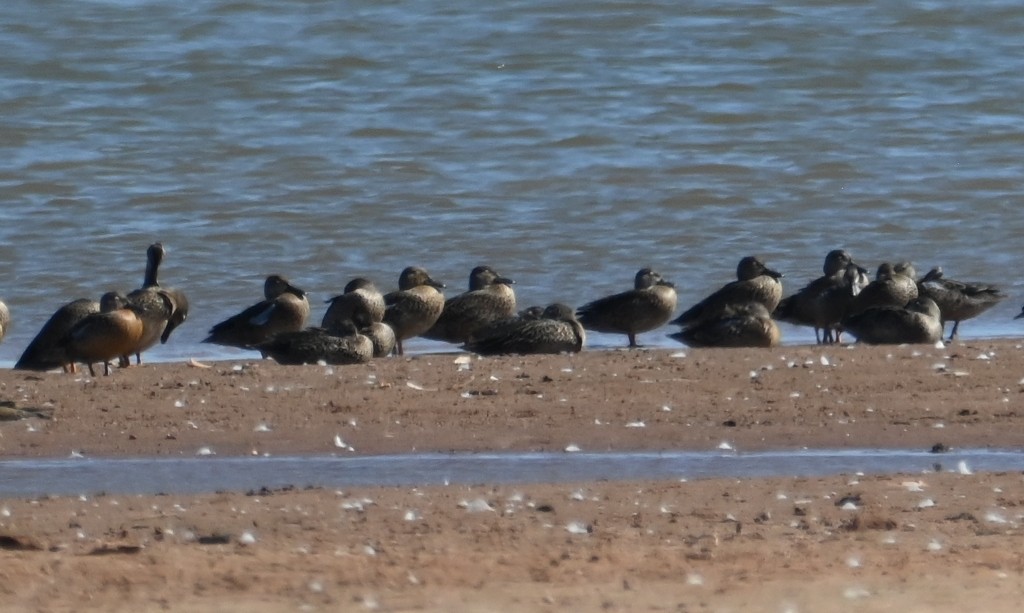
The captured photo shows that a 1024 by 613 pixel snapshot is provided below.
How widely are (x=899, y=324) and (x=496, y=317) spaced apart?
2552 mm

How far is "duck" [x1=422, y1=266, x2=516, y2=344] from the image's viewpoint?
41.6 feet

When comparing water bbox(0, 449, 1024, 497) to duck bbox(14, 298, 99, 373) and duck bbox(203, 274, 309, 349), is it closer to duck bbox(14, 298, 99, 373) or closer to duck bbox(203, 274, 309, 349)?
duck bbox(14, 298, 99, 373)

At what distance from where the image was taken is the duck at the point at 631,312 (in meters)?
12.4

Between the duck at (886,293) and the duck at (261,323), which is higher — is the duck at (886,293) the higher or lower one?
the lower one

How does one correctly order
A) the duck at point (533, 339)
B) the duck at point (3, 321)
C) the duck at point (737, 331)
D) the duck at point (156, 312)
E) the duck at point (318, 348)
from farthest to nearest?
the duck at point (3, 321), the duck at point (737, 331), the duck at point (156, 312), the duck at point (533, 339), the duck at point (318, 348)

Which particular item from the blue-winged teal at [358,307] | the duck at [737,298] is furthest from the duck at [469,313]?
the duck at [737,298]

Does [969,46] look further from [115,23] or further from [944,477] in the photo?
[944,477]

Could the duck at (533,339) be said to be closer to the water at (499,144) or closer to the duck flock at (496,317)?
the duck flock at (496,317)

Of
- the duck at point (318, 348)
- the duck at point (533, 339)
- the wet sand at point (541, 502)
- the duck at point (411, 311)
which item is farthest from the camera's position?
the duck at point (411, 311)

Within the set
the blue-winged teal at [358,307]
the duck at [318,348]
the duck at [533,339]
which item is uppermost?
the blue-winged teal at [358,307]

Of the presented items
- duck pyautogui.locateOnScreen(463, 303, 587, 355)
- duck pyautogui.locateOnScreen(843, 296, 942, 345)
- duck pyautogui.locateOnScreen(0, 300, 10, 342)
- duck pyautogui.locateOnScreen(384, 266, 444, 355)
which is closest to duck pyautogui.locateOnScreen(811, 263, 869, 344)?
duck pyautogui.locateOnScreen(843, 296, 942, 345)

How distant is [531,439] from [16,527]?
8.34 feet

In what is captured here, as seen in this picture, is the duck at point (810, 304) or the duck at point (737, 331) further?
the duck at point (810, 304)

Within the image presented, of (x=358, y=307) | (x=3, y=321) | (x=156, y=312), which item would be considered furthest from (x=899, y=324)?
(x=3, y=321)
